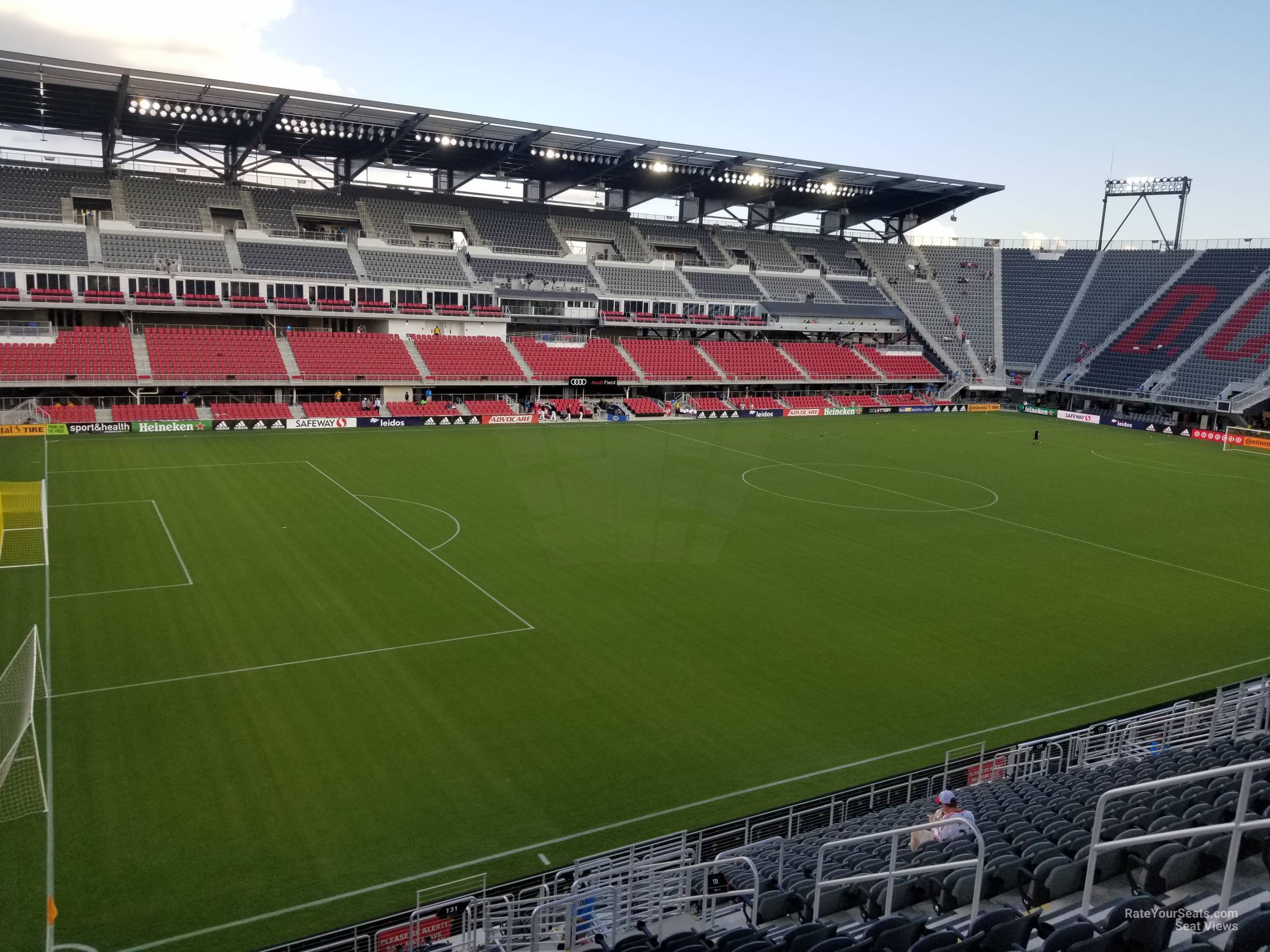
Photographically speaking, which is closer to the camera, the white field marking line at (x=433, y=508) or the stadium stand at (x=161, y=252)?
the white field marking line at (x=433, y=508)

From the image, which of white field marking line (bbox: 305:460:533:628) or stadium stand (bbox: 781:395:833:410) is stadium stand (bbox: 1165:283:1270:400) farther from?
white field marking line (bbox: 305:460:533:628)

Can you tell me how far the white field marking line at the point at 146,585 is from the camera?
2086cm

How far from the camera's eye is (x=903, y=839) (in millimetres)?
10945

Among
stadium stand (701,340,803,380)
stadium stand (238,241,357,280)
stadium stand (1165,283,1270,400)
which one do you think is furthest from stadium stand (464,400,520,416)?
stadium stand (1165,283,1270,400)

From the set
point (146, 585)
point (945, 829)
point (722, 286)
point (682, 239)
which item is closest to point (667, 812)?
point (945, 829)

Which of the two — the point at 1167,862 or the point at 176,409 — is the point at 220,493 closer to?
the point at 176,409

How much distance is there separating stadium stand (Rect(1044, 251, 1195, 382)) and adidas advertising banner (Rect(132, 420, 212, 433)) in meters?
59.9

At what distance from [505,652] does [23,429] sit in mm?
34027

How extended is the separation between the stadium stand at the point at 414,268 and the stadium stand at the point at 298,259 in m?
1.45

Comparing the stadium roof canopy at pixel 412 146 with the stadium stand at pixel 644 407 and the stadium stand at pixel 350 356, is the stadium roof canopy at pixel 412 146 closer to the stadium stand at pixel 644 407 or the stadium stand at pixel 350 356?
the stadium stand at pixel 350 356

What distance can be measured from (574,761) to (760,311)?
5865cm

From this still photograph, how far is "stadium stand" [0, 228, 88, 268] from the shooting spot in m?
46.9

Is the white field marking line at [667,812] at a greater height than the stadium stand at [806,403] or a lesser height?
lesser

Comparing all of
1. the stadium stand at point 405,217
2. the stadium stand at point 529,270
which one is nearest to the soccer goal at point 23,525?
the stadium stand at point 405,217
